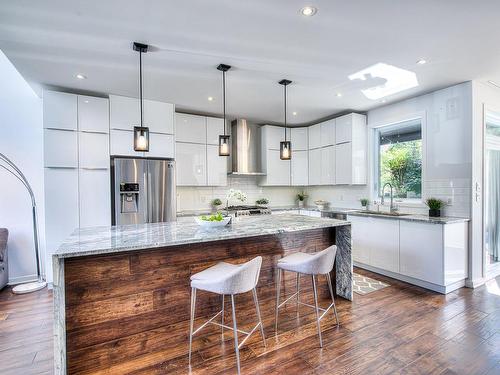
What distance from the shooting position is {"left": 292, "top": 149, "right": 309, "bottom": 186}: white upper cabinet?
5613mm

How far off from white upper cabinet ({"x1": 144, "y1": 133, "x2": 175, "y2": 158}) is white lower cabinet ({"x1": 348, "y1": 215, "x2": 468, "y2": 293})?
10.7ft

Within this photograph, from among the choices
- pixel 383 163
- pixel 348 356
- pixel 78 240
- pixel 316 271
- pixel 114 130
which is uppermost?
pixel 114 130

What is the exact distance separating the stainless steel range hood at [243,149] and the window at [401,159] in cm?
221

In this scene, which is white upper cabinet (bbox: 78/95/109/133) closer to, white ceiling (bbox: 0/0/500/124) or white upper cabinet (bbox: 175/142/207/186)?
white ceiling (bbox: 0/0/500/124)

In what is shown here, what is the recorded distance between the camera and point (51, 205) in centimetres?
350

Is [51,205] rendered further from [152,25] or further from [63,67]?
[152,25]

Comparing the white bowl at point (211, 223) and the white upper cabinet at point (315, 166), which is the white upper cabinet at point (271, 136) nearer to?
the white upper cabinet at point (315, 166)

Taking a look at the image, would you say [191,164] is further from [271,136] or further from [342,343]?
[342,343]

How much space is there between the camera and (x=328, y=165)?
514 cm

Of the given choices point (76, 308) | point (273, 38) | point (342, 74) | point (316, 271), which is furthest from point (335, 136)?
point (76, 308)

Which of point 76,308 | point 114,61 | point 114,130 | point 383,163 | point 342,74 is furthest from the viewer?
point 383,163

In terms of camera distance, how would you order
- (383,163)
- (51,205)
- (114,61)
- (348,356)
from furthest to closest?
(383,163)
(51,205)
(114,61)
(348,356)

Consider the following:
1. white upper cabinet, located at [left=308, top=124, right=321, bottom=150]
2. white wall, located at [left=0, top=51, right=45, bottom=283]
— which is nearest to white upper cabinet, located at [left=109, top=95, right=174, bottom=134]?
white wall, located at [left=0, top=51, right=45, bottom=283]

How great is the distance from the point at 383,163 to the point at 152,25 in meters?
4.08
